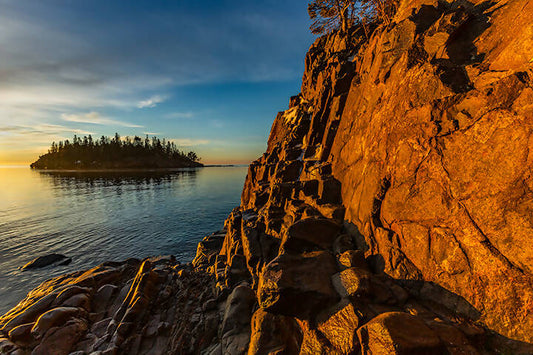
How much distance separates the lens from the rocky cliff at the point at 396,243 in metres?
5.07

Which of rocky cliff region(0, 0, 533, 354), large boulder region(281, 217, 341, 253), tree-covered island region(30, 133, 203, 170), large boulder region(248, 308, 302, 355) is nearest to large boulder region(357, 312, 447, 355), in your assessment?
rocky cliff region(0, 0, 533, 354)

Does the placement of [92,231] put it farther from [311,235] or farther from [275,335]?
[311,235]

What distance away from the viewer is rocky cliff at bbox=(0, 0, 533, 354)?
5.07 meters

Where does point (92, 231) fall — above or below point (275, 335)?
below

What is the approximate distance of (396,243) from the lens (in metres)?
7.48

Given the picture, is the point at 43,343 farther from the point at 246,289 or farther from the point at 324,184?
the point at 324,184

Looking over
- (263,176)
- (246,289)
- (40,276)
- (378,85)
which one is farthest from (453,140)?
(40,276)

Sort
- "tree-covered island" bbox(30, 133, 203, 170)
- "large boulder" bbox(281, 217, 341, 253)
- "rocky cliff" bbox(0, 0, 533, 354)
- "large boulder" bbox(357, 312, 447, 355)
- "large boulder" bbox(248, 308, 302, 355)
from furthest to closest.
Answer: "tree-covered island" bbox(30, 133, 203, 170)
"large boulder" bbox(281, 217, 341, 253)
"large boulder" bbox(248, 308, 302, 355)
"rocky cliff" bbox(0, 0, 533, 354)
"large boulder" bbox(357, 312, 447, 355)

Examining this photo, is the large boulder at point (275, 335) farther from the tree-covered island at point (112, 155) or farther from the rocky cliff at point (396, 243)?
the tree-covered island at point (112, 155)

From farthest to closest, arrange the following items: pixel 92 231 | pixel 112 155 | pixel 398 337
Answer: pixel 112 155, pixel 92 231, pixel 398 337

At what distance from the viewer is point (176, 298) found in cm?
1222

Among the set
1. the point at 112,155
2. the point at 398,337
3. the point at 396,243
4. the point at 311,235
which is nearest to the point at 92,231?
the point at 311,235

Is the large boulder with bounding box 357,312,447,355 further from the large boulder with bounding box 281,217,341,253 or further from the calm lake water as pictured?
the calm lake water

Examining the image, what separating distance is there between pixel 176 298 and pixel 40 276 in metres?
16.0
